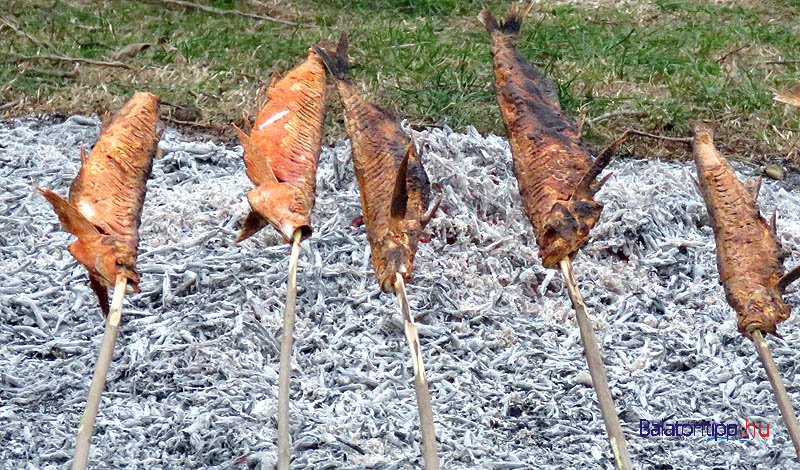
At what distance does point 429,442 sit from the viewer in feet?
4.83

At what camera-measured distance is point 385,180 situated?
1.87 meters

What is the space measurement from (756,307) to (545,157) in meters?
0.52

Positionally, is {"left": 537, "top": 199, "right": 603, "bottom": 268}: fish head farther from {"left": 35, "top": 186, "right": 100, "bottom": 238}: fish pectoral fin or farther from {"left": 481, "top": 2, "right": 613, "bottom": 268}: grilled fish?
{"left": 35, "top": 186, "right": 100, "bottom": 238}: fish pectoral fin

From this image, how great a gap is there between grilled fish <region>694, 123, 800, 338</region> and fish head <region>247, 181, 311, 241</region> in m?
0.82

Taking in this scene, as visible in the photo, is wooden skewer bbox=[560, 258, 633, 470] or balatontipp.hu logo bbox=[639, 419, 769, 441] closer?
wooden skewer bbox=[560, 258, 633, 470]

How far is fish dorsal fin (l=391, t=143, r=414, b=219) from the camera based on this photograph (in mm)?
1577

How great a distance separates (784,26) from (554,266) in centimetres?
422

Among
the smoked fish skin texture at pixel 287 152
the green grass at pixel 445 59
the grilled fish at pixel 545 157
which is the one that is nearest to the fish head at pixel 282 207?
the smoked fish skin texture at pixel 287 152

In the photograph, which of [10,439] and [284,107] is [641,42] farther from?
[10,439]

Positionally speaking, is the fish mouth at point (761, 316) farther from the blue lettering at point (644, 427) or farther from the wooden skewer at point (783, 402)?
the blue lettering at point (644, 427)

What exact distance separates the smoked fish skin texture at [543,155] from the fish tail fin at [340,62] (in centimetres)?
36

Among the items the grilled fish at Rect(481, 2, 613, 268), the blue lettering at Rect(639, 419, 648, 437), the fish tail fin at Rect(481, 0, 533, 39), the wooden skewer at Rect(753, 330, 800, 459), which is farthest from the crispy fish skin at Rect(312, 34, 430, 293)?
the blue lettering at Rect(639, 419, 648, 437)

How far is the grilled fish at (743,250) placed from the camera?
1637mm

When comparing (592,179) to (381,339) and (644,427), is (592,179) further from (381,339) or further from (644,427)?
(381,339)
